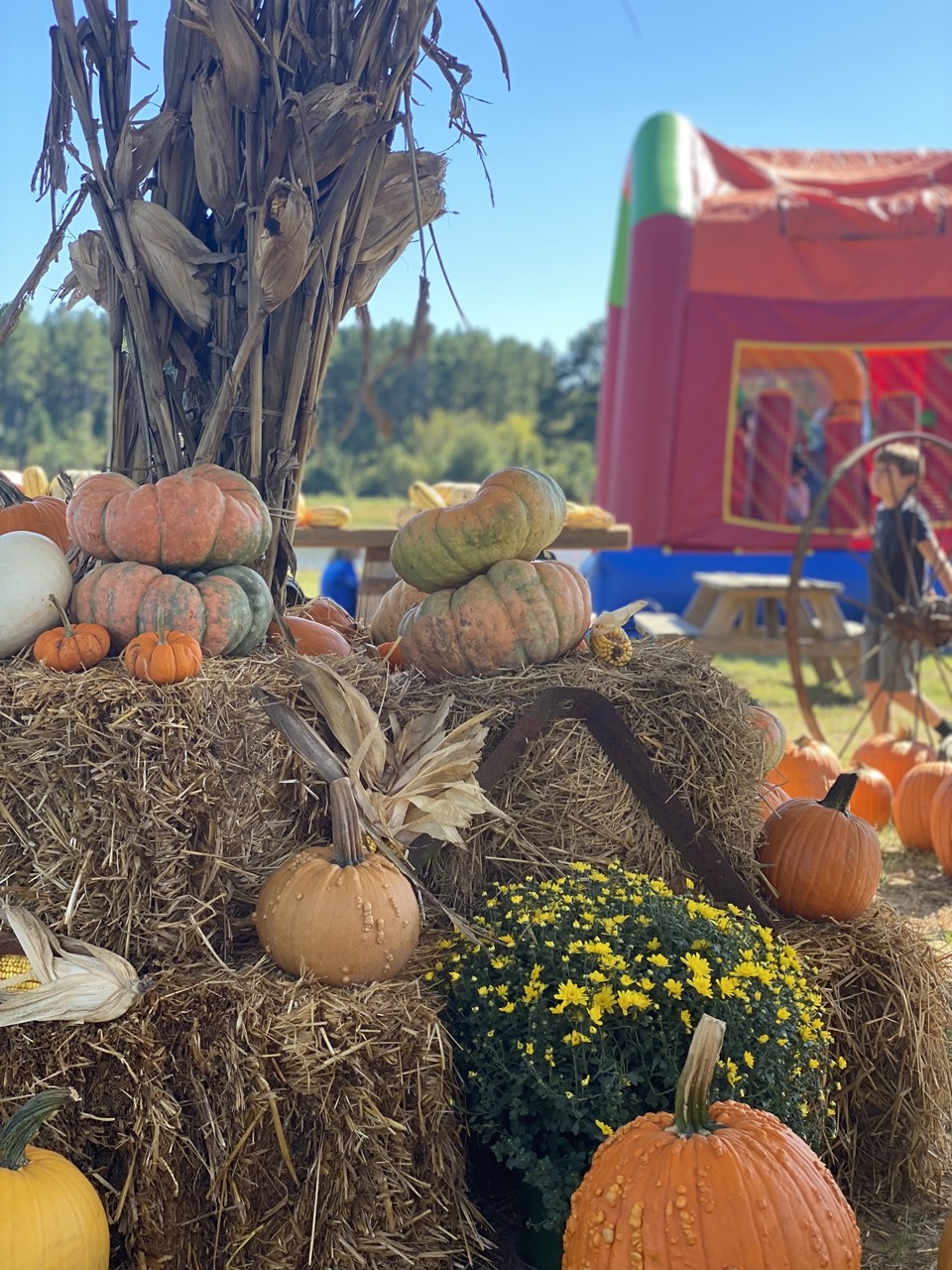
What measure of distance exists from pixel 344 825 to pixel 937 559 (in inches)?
210

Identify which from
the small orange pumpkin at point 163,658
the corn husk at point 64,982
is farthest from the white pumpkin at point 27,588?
the corn husk at point 64,982

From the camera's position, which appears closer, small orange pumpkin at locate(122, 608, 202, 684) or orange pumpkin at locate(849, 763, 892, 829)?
small orange pumpkin at locate(122, 608, 202, 684)

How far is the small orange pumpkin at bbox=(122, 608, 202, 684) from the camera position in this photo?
7.64ft

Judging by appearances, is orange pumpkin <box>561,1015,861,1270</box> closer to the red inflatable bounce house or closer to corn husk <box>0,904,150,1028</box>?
corn husk <box>0,904,150,1028</box>

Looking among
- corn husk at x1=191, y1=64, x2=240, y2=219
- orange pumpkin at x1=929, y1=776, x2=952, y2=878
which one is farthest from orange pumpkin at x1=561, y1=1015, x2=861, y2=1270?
orange pumpkin at x1=929, y1=776, x2=952, y2=878

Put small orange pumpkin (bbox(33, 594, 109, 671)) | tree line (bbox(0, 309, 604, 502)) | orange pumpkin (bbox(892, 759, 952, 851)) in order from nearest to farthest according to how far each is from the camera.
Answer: small orange pumpkin (bbox(33, 594, 109, 671)) < orange pumpkin (bbox(892, 759, 952, 851)) < tree line (bbox(0, 309, 604, 502))

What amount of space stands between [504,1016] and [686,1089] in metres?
0.41

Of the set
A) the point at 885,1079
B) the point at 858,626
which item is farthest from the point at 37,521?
the point at 858,626

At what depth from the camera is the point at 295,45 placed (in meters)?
2.85

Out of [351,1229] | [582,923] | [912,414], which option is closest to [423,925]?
[582,923]

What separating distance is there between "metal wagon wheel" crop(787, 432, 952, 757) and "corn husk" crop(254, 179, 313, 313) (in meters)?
4.04

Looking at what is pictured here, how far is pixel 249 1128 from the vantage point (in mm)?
1965

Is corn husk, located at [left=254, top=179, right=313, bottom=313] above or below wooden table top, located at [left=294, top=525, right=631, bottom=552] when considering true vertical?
above

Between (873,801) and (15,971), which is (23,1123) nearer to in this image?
(15,971)
